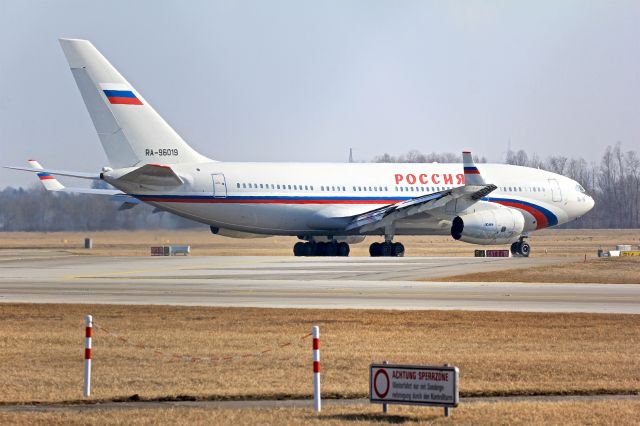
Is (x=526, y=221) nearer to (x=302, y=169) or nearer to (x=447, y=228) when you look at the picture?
(x=447, y=228)

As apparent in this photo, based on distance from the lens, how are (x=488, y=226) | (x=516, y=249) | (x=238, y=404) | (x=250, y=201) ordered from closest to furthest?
1. (x=238, y=404)
2. (x=250, y=201)
3. (x=488, y=226)
4. (x=516, y=249)

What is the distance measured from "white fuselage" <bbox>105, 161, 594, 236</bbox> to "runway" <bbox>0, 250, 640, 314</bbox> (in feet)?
13.9

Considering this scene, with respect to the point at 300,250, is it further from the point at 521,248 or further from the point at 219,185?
the point at 521,248

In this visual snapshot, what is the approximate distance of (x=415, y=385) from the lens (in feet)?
47.7

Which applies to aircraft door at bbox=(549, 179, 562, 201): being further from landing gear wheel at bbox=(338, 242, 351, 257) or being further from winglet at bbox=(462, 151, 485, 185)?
landing gear wheel at bbox=(338, 242, 351, 257)

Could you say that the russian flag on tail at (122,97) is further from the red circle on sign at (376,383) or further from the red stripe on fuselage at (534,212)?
the red circle on sign at (376,383)

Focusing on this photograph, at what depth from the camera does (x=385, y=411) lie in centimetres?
1534

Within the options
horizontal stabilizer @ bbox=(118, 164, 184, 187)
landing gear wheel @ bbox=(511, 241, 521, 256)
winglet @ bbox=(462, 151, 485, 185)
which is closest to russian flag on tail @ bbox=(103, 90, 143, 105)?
horizontal stabilizer @ bbox=(118, 164, 184, 187)

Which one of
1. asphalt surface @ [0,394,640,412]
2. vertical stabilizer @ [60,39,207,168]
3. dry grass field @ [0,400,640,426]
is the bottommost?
dry grass field @ [0,400,640,426]

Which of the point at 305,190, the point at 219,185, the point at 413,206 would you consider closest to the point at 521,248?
the point at 413,206

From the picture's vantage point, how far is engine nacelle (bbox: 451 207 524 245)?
5897cm

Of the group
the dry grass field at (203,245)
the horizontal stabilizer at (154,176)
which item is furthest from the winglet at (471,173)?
the horizontal stabilizer at (154,176)

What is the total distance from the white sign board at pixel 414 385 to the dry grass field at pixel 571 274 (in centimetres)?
2690

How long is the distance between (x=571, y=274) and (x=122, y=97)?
23.5 meters
